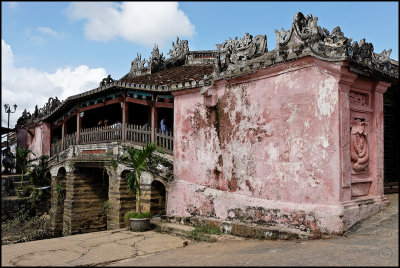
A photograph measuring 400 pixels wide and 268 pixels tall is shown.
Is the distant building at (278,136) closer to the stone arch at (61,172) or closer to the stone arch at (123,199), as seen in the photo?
the stone arch at (123,199)

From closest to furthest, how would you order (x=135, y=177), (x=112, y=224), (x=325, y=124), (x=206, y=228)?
1. (x=325, y=124)
2. (x=206, y=228)
3. (x=135, y=177)
4. (x=112, y=224)

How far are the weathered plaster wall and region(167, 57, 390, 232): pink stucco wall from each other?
19mm

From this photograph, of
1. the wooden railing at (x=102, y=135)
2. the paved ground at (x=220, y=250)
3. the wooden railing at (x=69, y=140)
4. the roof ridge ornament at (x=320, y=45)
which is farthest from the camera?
the wooden railing at (x=69, y=140)

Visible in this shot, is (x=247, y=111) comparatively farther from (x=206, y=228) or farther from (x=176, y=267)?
(x=176, y=267)

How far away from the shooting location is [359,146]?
23.5 ft

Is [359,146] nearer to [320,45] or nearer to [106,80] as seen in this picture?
[320,45]

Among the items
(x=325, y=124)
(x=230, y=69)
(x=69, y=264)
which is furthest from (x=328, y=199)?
(x=69, y=264)

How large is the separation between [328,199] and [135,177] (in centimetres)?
520

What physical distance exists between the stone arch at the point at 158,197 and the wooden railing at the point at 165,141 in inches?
41.9

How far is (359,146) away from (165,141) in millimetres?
6115

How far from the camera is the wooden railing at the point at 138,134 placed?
1176 cm

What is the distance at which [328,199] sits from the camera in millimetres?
6656

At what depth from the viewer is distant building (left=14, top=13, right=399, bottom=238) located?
22.0ft

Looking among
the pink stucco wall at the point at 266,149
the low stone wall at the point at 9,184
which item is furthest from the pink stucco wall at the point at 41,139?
the pink stucco wall at the point at 266,149
